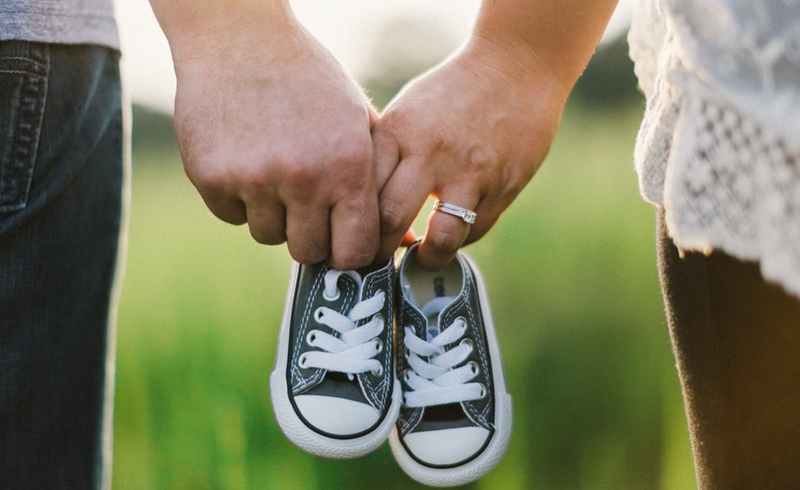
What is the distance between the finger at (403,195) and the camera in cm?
97

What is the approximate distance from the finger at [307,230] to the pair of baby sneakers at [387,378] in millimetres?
81

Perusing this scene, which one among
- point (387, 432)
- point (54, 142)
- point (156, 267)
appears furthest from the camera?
point (156, 267)

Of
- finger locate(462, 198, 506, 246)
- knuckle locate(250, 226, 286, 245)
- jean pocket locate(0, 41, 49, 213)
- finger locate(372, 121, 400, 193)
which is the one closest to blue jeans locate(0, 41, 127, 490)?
jean pocket locate(0, 41, 49, 213)

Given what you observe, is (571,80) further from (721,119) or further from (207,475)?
(207,475)

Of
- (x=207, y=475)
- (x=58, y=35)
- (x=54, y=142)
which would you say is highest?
(x=58, y=35)

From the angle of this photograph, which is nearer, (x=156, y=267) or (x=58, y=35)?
(x=58, y=35)

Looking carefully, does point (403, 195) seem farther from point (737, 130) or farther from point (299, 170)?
point (737, 130)

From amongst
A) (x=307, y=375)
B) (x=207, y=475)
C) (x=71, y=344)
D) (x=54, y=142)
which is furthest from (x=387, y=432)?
(x=207, y=475)

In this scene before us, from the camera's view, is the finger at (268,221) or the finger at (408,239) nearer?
the finger at (268,221)

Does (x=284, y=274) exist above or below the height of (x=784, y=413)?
above

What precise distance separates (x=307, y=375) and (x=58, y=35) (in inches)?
26.1

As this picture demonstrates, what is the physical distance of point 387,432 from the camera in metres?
0.95

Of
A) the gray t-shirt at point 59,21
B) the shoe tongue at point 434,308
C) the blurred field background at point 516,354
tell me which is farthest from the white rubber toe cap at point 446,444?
the blurred field background at point 516,354

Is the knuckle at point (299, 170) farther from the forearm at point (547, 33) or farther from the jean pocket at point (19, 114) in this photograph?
the jean pocket at point (19, 114)
